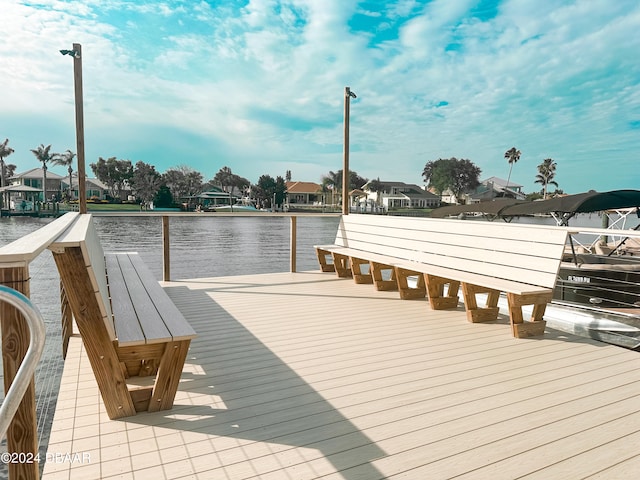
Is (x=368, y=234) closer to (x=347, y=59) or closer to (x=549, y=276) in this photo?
(x=549, y=276)

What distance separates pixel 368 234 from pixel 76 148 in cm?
→ 415

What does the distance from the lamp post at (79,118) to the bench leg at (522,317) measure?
4969 millimetres

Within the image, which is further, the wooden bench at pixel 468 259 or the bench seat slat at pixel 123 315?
the wooden bench at pixel 468 259

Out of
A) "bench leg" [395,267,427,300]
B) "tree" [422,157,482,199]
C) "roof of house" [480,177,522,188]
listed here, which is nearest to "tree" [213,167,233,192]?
"tree" [422,157,482,199]

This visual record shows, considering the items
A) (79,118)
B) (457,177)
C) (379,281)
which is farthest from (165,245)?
(457,177)

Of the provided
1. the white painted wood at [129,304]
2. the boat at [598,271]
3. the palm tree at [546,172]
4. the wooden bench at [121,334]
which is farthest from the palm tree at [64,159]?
the wooden bench at [121,334]

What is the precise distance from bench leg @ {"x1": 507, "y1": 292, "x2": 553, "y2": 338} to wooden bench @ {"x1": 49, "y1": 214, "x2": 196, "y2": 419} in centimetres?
273

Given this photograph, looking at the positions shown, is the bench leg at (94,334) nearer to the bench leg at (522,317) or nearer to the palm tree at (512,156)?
the bench leg at (522,317)

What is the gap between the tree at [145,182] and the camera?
6673cm

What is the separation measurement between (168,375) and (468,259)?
3.47 metres

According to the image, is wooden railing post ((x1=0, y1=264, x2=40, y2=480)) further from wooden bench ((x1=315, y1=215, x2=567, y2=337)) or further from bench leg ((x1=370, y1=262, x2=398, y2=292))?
bench leg ((x1=370, y1=262, x2=398, y2=292))

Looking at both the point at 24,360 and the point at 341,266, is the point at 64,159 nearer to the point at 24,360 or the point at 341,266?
the point at 341,266

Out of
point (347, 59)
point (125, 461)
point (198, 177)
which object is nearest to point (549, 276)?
point (125, 461)

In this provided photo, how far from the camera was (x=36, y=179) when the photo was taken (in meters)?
66.6
